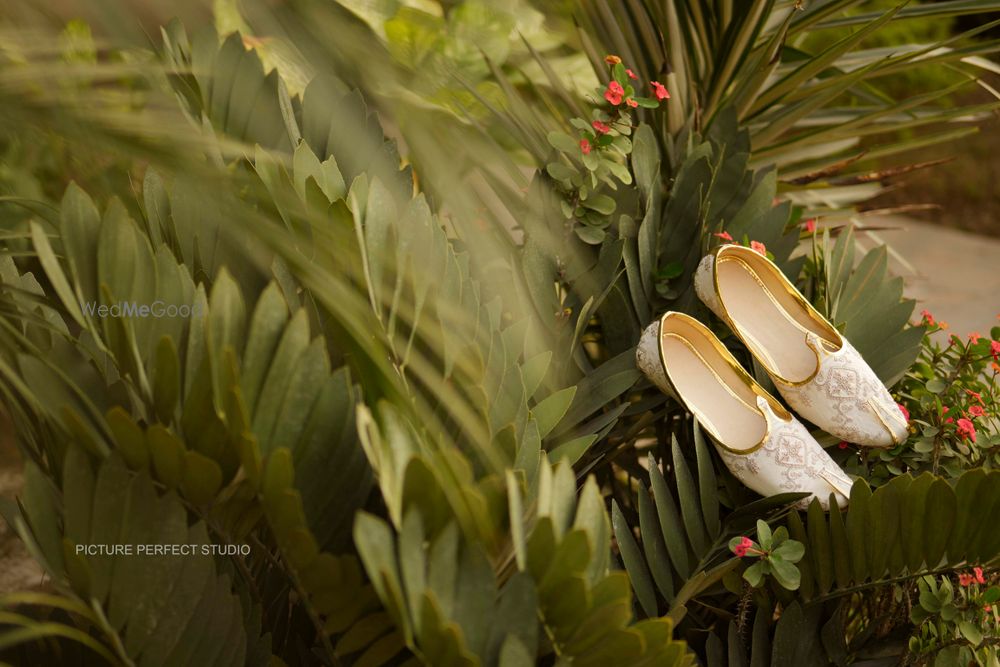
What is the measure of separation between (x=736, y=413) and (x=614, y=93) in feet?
Result: 1.17

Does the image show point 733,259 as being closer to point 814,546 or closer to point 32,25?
point 814,546

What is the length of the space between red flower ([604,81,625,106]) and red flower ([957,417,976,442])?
44cm

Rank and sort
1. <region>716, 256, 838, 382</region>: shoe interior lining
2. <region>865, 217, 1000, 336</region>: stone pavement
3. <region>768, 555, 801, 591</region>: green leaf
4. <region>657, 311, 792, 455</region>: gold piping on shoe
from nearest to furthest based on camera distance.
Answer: <region>768, 555, 801, 591</region>: green leaf < <region>657, 311, 792, 455</region>: gold piping on shoe < <region>716, 256, 838, 382</region>: shoe interior lining < <region>865, 217, 1000, 336</region>: stone pavement

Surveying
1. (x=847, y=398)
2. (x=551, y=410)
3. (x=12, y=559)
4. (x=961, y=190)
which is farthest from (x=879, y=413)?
(x=961, y=190)

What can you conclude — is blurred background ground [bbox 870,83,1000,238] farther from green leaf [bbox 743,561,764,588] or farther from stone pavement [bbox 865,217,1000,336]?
green leaf [bbox 743,561,764,588]

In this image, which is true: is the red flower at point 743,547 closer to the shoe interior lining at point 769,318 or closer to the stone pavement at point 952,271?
the shoe interior lining at point 769,318

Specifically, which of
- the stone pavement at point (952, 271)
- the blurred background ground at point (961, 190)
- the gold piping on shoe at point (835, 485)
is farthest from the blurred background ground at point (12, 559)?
the blurred background ground at point (961, 190)

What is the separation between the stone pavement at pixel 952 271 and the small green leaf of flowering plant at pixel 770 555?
4.07 ft

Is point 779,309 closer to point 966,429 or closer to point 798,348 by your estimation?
point 798,348

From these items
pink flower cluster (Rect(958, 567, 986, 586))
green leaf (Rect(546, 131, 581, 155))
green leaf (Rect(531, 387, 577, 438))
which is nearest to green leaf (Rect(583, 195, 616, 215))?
green leaf (Rect(546, 131, 581, 155))

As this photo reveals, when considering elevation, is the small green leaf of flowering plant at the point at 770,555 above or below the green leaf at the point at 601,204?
below

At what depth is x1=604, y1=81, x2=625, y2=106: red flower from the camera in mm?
848

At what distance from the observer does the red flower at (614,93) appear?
2.78 feet

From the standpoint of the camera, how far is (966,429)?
2.47ft
